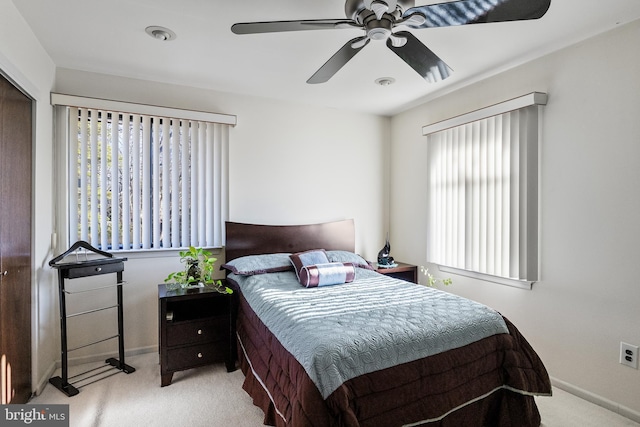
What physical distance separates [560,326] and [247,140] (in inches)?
121

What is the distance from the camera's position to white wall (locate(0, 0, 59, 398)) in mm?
2030

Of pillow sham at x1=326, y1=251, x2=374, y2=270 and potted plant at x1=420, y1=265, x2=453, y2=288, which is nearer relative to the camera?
pillow sham at x1=326, y1=251, x2=374, y2=270

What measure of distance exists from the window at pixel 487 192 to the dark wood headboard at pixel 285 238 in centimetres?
95

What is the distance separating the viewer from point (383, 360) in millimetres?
1640

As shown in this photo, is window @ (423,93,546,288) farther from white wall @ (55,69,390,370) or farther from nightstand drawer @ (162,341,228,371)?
nightstand drawer @ (162,341,228,371)

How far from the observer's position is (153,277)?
3104mm

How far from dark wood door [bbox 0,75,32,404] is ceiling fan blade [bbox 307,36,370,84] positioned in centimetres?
183

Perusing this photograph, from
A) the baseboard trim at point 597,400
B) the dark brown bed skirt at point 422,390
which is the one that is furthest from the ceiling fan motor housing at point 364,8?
the baseboard trim at point 597,400

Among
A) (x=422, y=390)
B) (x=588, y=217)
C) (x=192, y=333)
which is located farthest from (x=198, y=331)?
(x=588, y=217)

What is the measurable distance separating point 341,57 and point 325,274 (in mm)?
1594

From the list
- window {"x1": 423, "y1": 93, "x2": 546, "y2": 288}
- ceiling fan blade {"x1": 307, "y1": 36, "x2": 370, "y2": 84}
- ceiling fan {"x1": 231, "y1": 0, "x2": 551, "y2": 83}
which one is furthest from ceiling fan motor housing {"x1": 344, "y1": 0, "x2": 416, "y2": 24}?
window {"x1": 423, "y1": 93, "x2": 546, "y2": 288}

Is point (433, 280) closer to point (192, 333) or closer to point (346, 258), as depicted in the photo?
point (346, 258)

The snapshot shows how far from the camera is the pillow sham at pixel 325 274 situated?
2.71 metres

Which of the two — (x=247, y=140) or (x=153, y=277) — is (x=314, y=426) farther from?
(x=247, y=140)
